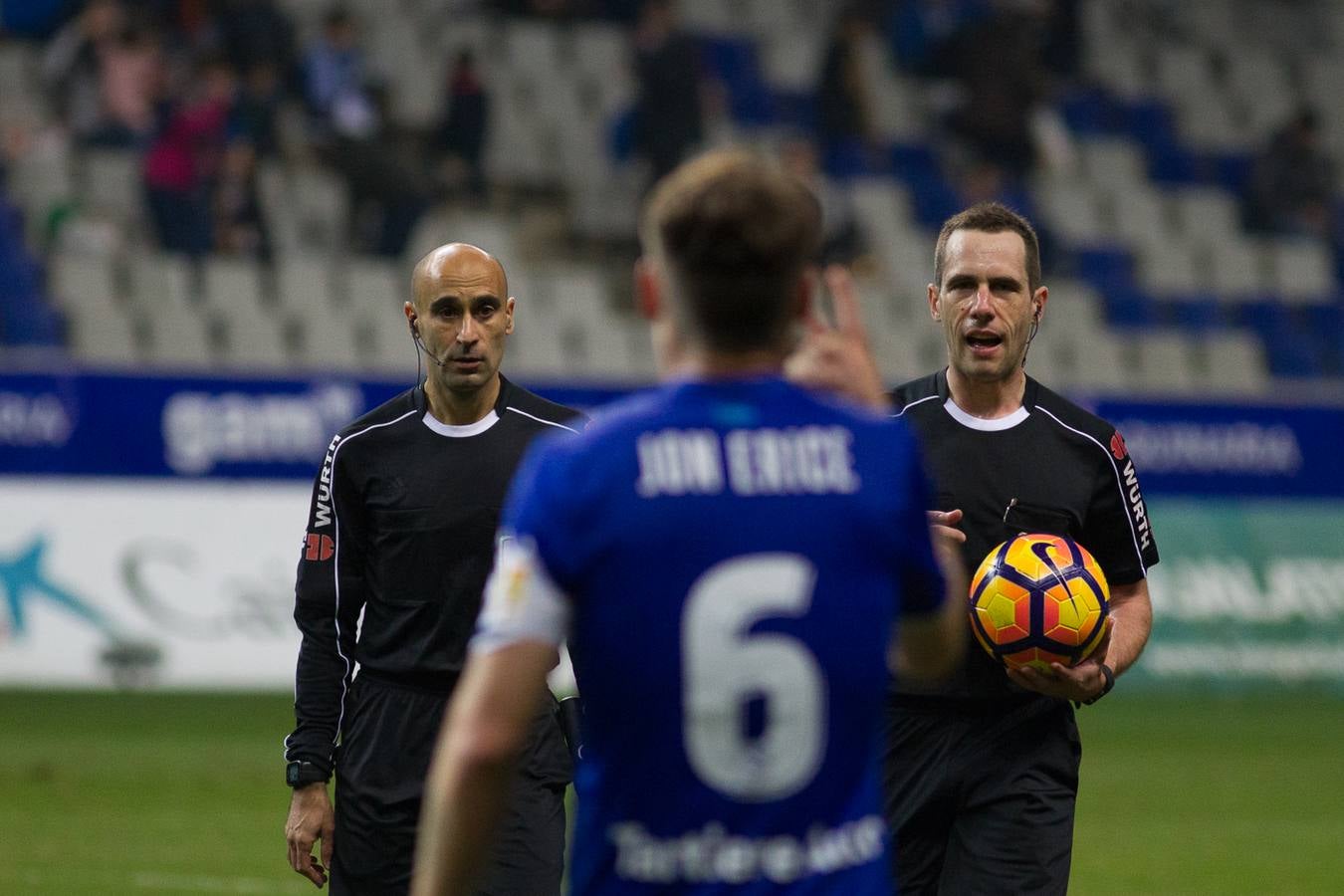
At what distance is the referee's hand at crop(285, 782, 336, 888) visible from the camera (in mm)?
5977

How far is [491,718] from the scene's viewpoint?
3.03 m

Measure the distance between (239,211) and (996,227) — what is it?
46.7 feet

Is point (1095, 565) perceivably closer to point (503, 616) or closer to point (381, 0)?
point (503, 616)

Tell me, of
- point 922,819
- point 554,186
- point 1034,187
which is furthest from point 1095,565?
point 1034,187

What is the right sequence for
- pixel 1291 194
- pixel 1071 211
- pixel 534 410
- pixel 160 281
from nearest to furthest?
pixel 534 410 < pixel 160 281 < pixel 1071 211 < pixel 1291 194

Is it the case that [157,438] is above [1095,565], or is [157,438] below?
above

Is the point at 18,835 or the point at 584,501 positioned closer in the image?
the point at 584,501

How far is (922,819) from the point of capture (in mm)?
5816

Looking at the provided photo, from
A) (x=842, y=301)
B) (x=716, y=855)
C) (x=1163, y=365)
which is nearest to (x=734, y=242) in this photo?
(x=842, y=301)

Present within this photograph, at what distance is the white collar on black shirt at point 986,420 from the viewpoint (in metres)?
6.00

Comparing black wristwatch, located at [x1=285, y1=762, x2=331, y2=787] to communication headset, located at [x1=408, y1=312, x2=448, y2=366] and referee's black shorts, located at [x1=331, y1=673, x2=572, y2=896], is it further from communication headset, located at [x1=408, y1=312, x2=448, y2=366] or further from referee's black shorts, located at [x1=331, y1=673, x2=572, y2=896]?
communication headset, located at [x1=408, y1=312, x2=448, y2=366]

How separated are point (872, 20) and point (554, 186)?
15.2 feet

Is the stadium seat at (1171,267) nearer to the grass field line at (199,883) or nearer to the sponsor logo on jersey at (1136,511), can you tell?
the grass field line at (199,883)

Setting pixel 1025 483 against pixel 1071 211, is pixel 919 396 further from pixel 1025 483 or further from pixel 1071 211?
pixel 1071 211
